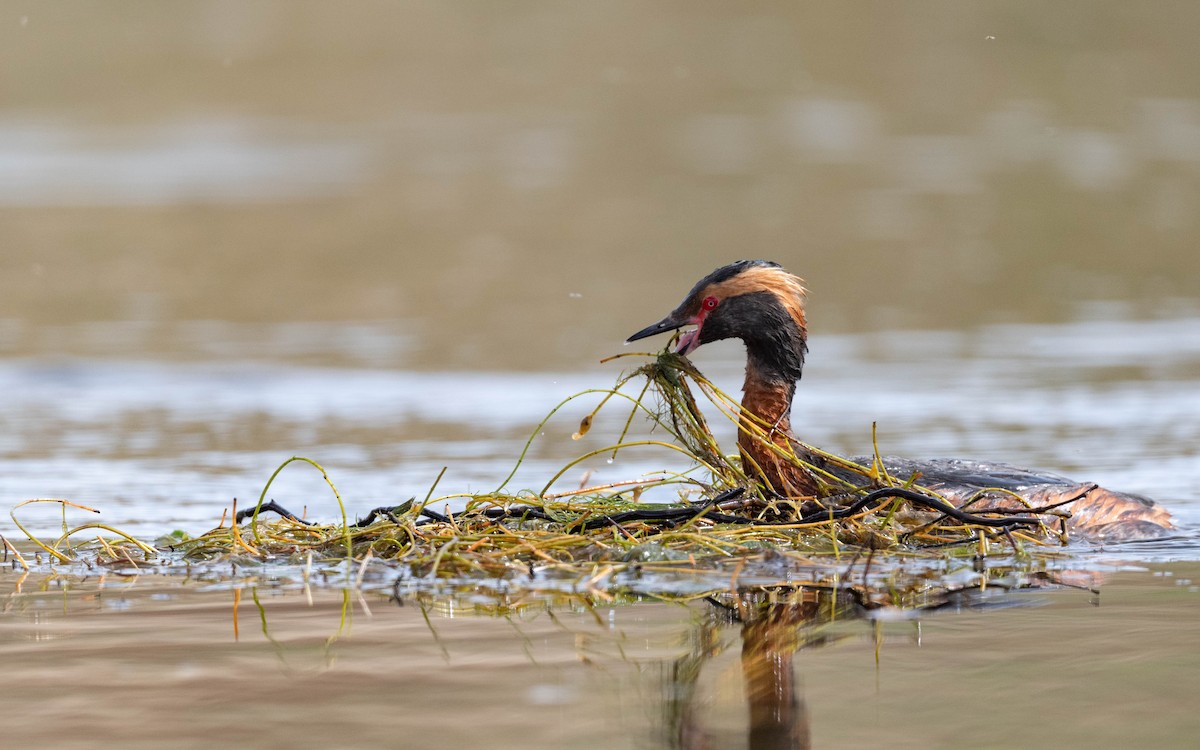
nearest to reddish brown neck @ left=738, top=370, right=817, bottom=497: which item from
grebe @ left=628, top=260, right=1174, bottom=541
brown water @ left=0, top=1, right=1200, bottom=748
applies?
grebe @ left=628, top=260, right=1174, bottom=541

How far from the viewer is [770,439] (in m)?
7.85

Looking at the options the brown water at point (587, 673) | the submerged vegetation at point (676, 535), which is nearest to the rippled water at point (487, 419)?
the submerged vegetation at point (676, 535)

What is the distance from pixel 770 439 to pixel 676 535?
93cm

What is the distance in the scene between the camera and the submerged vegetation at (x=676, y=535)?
7.01 m

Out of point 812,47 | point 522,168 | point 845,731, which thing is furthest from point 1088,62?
point 845,731

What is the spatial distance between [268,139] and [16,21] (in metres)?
20.4

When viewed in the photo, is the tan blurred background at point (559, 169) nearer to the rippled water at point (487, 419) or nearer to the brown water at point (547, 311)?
the brown water at point (547, 311)

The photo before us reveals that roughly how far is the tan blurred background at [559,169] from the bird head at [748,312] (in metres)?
7.46

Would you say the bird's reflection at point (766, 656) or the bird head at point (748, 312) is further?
the bird head at point (748, 312)

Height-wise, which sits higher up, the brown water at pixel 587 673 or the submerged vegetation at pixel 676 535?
the submerged vegetation at pixel 676 535

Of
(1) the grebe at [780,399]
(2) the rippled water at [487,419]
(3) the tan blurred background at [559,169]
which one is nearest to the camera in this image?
(1) the grebe at [780,399]

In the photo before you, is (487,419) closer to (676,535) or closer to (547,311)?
(676,535)

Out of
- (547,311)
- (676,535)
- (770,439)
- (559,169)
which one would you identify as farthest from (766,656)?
(559,169)

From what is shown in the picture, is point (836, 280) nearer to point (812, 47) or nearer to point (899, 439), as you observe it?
point (899, 439)
